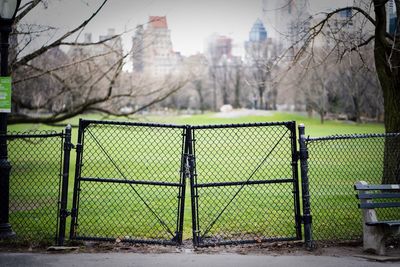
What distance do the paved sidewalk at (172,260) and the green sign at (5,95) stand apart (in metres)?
2.14

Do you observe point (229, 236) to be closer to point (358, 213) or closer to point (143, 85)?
point (358, 213)

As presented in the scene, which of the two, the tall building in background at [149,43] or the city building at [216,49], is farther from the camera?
the city building at [216,49]

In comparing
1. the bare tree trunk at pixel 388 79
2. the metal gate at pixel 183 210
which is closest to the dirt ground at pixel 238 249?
the metal gate at pixel 183 210

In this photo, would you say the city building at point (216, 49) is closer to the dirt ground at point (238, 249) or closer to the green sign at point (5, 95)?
the green sign at point (5, 95)

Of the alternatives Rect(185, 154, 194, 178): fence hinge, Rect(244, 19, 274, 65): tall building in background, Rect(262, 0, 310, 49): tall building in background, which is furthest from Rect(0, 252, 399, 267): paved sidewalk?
Rect(244, 19, 274, 65): tall building in background

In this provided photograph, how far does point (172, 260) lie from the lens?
20.0 feet

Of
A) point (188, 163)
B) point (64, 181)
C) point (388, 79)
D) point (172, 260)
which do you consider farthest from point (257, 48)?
point (172, 260)

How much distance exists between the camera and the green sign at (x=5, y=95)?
7008 millimetres

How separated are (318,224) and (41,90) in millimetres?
20556

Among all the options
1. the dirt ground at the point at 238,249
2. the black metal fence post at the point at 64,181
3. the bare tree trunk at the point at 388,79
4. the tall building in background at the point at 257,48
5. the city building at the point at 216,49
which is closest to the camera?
the dirt ground at the point at 238,249

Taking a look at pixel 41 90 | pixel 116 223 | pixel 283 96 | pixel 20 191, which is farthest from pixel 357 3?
pixel 283 96

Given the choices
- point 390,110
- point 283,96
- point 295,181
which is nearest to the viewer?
point 295,181

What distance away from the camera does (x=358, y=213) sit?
9.24 meters

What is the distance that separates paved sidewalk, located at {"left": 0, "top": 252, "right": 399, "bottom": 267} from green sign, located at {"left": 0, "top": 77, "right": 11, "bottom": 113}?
2.14 metres
